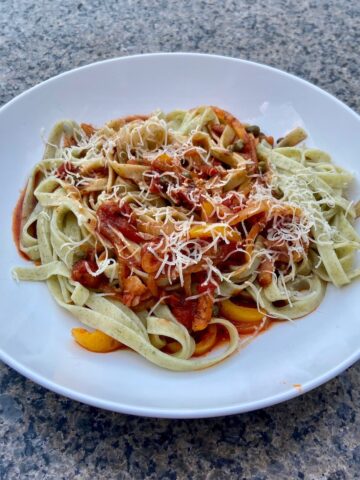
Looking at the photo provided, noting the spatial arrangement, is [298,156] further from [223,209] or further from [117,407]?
[117,407]

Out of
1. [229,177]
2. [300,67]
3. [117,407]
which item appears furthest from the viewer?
[300,67]

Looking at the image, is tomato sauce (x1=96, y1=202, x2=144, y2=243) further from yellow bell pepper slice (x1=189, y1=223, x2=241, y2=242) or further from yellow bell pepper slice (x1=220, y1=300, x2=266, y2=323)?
yellow bell pepper slice (x1=220, y1=300, x2=266, y2=323)

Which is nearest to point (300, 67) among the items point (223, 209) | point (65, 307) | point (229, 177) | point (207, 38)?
point (207, 38)

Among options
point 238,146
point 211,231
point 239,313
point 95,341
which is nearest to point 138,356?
point 95,341

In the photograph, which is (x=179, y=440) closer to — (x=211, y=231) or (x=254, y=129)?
(x=211, y=231)

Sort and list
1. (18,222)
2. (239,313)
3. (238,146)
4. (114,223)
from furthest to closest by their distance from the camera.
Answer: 1. (238,146)
2. (18,222)
3. (114,223)
4. (239,313)

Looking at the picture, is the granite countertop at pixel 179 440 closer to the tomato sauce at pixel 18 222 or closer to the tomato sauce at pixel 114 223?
the tomato sauce at pixel 18 222

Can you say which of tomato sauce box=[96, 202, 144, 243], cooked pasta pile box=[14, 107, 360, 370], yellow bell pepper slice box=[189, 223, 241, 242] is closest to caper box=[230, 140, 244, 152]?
cooked pasta pile box=[14, 107, 360, 370]
